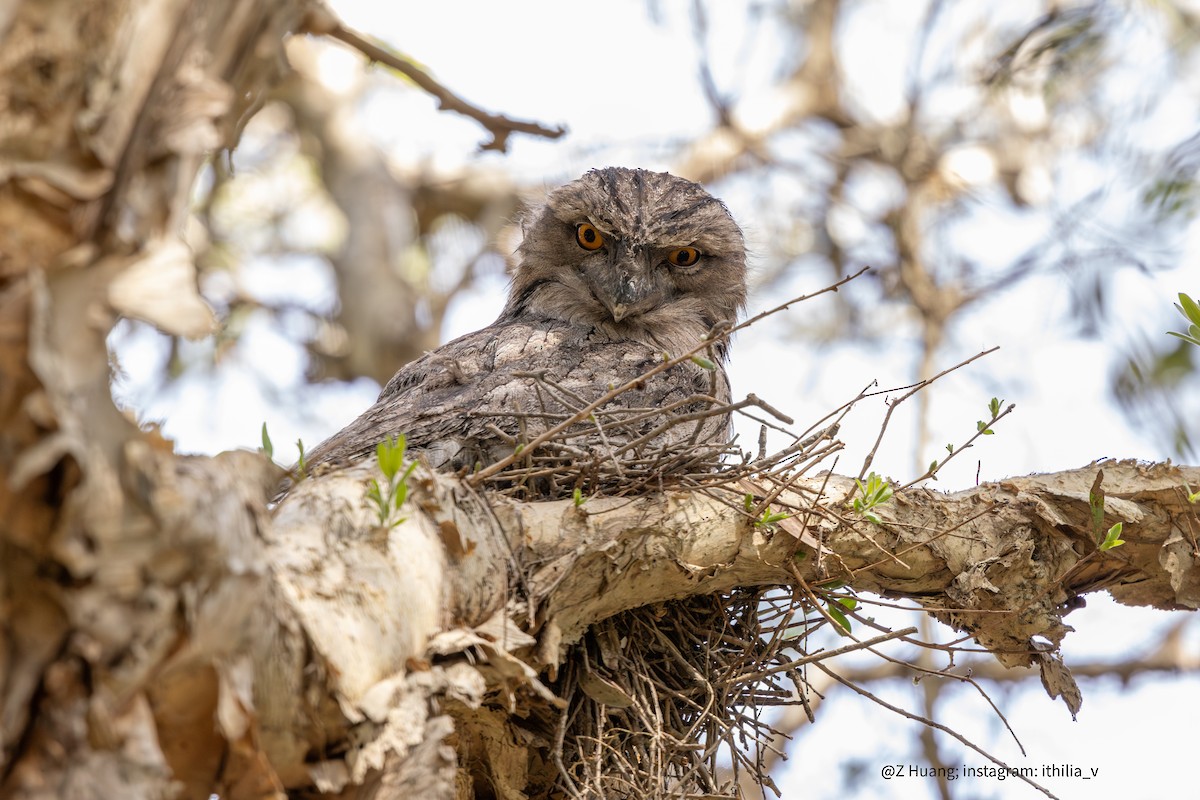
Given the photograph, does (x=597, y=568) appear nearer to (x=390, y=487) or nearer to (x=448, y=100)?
(x=390, y=487)

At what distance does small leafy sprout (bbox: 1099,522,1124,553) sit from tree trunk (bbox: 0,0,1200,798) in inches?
70.1

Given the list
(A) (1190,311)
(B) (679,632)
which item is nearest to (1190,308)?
(A) (1190,311)

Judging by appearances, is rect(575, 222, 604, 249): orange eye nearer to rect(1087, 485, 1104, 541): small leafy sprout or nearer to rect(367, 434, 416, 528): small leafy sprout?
rect(1087, 485, 1104, 541): small leafy sprout

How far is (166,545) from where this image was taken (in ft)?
5.08

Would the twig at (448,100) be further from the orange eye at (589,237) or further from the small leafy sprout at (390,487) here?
the small leafy sprout at (390,487)

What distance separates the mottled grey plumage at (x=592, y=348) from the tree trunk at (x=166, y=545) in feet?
1.86

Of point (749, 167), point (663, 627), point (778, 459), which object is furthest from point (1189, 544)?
point (749, 167)

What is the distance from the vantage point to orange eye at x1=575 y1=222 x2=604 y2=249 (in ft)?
15.0

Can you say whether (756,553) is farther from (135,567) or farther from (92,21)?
(92,21)

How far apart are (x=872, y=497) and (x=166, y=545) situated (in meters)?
2.17

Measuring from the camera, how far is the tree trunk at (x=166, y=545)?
1.46m

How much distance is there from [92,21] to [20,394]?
1.66 ft

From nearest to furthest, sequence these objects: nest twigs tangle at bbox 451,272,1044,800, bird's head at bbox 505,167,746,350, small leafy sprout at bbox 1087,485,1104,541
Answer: nest twigs tangle at bbox 451,272,1044,800, small leafy sprout at bbox 1087,485,1104,541, bird's head at bbox 505,167,746,350

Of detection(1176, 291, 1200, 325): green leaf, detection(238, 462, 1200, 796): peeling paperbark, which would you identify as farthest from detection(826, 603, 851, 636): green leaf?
detection(1176, 291, 1200, 325): green leaf
